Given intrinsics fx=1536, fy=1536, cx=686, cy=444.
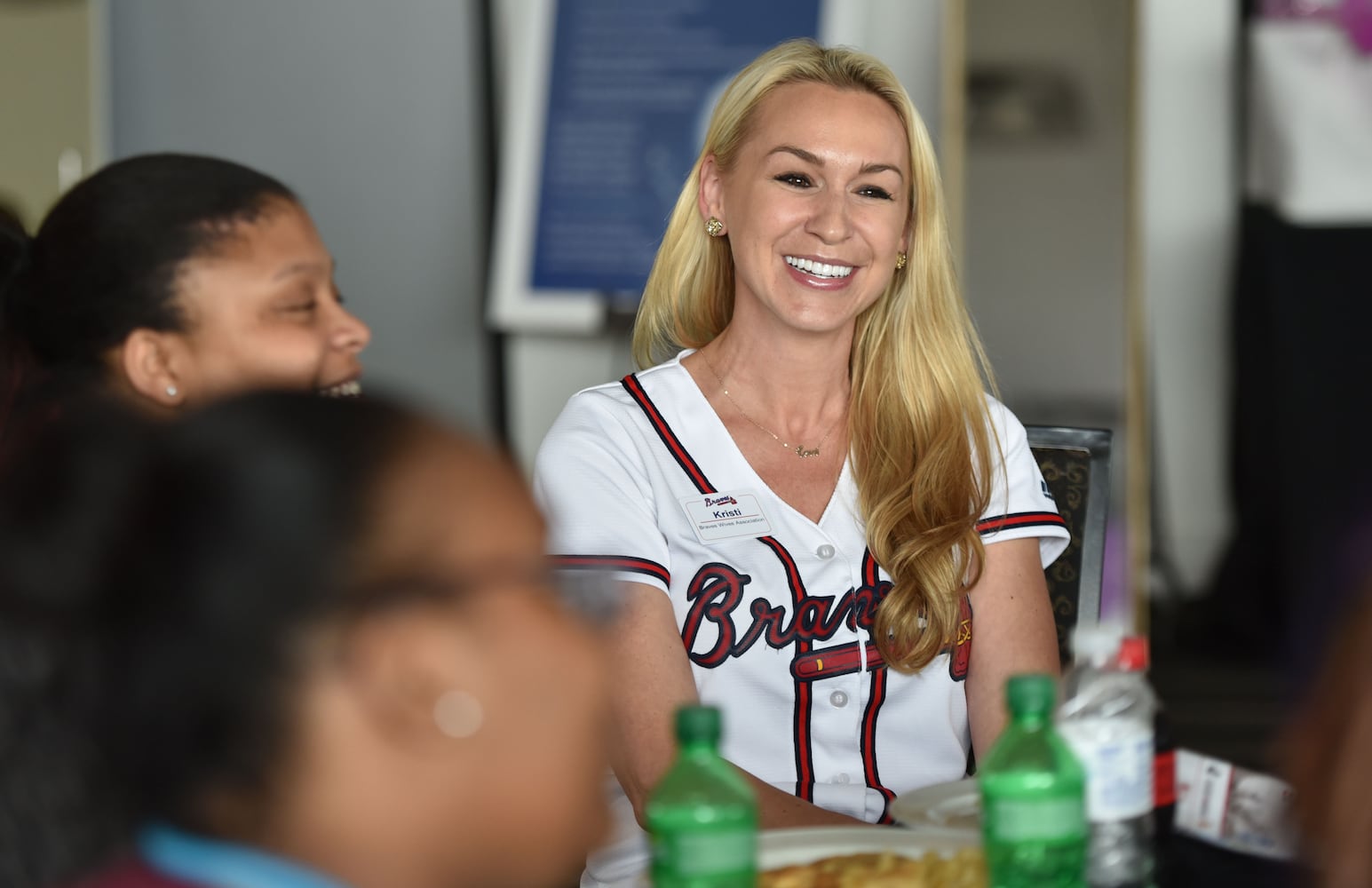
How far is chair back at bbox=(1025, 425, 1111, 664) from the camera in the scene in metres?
1.98

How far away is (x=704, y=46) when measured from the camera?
4.54m

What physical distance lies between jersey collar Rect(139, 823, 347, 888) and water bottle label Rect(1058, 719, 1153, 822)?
21.2 inches

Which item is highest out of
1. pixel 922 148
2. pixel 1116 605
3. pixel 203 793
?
pixel 922 148

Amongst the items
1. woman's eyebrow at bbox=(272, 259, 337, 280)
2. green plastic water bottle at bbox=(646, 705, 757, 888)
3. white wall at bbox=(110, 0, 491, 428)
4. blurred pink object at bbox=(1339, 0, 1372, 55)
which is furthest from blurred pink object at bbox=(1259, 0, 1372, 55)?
green plastic water bottle at bbox=(646, 705, 757, 888)

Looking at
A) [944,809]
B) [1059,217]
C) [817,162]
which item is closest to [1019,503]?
[817,162]

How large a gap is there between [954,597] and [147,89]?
12.2ft

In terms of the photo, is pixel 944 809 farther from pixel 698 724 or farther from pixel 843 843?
pixel 698 724

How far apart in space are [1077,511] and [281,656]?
58.3 inches

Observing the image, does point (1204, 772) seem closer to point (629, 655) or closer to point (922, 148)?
point (629, 655)

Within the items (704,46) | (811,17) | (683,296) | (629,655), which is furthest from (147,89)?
(629,655)

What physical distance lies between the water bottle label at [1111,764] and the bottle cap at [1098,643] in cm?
6

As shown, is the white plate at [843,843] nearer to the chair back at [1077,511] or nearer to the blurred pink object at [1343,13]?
the chair back at [1077,511]

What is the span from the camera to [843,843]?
1168 mm

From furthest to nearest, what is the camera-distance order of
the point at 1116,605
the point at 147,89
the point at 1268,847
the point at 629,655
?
the point at 147,89, the point at 1116,605, the point at 629,655, the point at 1268,847
